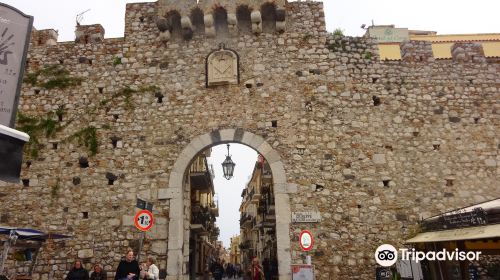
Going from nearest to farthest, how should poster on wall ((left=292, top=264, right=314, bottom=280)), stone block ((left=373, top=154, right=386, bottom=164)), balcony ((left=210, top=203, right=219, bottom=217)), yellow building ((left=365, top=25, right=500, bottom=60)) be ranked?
poster on wall ((left=292, top=264, right=314, bottom=280)) → stone block ((left=373, top=154, right=386, bottom=164)) → yellow building ((left=365, top=25, right=500, bottom=60)) → balcony ((left=210, top=203, right=219, bottom=217))

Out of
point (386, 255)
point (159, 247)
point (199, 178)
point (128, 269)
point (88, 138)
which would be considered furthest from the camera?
point (199, 178)

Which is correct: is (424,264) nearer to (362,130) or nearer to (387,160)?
(387,160)

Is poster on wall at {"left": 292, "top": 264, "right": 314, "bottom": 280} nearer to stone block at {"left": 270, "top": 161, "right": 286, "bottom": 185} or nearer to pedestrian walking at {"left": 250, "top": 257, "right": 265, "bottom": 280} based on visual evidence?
pedestrian walking at {"left": 250, "top": 257, "right": 265, "bottom": 280}

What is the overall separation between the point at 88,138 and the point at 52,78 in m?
2.08

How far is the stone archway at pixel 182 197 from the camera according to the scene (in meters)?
8.05

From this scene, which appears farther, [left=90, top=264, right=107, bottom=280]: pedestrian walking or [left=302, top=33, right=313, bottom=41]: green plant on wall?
[left=302, top=33, right=313, bottom=41]: green plant on wall

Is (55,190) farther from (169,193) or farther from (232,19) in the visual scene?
(232,19)

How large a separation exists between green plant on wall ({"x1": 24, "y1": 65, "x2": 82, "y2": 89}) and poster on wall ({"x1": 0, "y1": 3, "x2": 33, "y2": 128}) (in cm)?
781

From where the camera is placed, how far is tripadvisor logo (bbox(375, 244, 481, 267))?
6440mm

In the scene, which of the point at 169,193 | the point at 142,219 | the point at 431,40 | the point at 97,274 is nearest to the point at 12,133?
the point at 142,219

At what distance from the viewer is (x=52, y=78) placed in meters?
9.78

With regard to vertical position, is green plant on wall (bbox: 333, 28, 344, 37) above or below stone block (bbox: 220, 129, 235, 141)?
above

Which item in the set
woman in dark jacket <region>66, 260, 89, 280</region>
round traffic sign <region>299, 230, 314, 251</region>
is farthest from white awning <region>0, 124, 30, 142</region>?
round traffic sign <region>299, 230, 314, 251</region>

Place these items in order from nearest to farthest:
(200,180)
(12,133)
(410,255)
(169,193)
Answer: (12,133) → (410,255) → (169,193) → (200,180)
